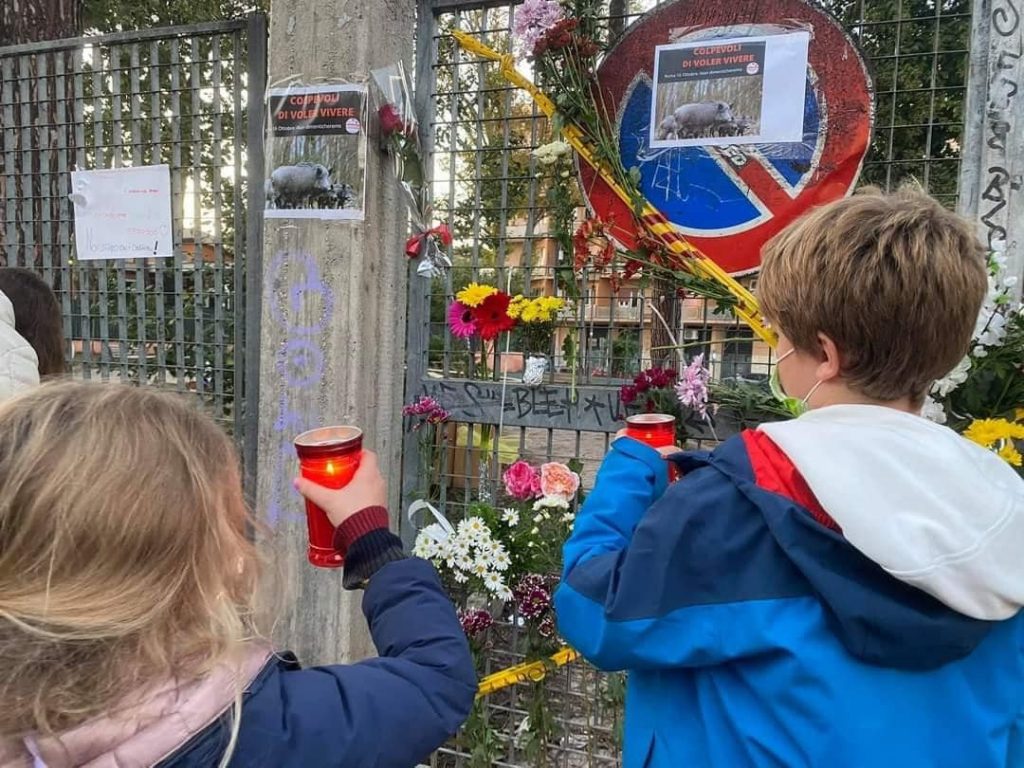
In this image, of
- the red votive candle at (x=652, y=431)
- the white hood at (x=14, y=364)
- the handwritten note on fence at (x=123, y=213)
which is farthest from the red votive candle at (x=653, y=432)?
the handwritten note on fence at (x=123, y=213)

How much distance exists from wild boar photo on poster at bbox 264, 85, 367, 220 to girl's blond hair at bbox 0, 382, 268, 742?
1.74 meters

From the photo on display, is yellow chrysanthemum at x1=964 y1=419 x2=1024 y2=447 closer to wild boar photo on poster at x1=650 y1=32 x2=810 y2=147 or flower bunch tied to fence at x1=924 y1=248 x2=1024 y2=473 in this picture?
flower bunch tied to fence at x1=924 y1=248 x2=1024 y2=473

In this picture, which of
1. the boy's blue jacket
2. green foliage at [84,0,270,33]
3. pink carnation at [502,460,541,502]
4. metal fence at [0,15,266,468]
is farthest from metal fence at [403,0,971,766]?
green foliage at [84,0,270,33]

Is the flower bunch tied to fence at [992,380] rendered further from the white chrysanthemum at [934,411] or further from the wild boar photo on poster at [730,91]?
the wild boar photo on poster at [730,91]

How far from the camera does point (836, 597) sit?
103 cm

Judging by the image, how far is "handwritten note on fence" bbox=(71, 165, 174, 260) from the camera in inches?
124

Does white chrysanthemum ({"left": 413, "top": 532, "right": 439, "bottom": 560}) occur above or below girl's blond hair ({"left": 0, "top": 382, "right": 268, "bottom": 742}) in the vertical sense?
below

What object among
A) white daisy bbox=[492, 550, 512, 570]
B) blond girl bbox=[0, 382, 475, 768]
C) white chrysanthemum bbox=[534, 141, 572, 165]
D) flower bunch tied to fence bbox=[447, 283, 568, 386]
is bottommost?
white daisy bbox=[492, 550, 512, 570]

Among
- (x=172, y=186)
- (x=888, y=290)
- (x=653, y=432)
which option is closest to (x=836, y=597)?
(x=888, y=290)

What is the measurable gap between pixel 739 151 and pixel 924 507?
161 cm

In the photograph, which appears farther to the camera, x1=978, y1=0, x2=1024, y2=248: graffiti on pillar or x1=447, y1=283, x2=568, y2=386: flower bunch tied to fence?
x1=447, y1=283, x2=568, y2=386: flower bunch tied to fence

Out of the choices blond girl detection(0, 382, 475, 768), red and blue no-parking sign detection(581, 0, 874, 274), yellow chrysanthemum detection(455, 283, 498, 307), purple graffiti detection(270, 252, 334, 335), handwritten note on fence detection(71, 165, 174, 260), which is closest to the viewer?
blond girl detection(0, 382, 475, 768)

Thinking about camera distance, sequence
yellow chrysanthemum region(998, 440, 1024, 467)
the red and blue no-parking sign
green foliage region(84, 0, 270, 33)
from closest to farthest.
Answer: yellow chrysanthemum region(998, 440, 1024, 467), the red and blue no-parking sign, green foliage region(84, 0, 270, 33)

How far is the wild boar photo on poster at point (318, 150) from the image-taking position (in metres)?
2.62
